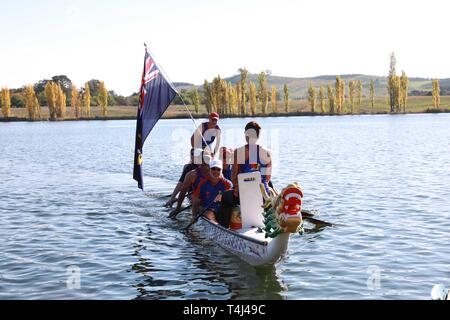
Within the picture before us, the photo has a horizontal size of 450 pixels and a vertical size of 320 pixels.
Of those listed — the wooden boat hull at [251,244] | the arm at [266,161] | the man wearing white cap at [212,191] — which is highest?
the arm at [266,161]

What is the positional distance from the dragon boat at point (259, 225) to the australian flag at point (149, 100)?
397 cm

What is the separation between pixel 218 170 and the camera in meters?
15.4

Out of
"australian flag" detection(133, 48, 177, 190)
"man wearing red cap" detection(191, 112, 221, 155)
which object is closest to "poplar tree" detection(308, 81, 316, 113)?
"man wearing red cap" detection(191, 112, 221, 155)

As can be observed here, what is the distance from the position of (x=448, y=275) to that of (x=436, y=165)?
78.6ft

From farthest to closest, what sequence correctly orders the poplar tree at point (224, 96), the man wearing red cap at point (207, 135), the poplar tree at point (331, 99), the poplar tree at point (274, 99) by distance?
1. the poplar tree at point (274, 99)
2. the poplar tree at point (331, 99)
3. the poplar tree at point (224, 96)
4. the man wearing red cap at point (207, 135)

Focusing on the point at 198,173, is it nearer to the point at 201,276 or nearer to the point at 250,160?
the point at 250,160

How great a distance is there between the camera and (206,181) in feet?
52.6

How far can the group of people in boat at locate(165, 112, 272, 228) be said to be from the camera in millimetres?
13734

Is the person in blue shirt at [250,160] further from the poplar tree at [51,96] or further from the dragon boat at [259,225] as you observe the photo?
the poplar tree at [51,96]

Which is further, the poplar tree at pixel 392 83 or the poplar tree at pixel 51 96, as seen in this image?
the poplar tree at pixel 51 96

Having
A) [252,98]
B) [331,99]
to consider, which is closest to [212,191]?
[252,98]

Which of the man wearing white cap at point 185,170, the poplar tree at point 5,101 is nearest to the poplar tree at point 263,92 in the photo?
the poplar tree at point 5,101

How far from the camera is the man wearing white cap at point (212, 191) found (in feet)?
50.7
